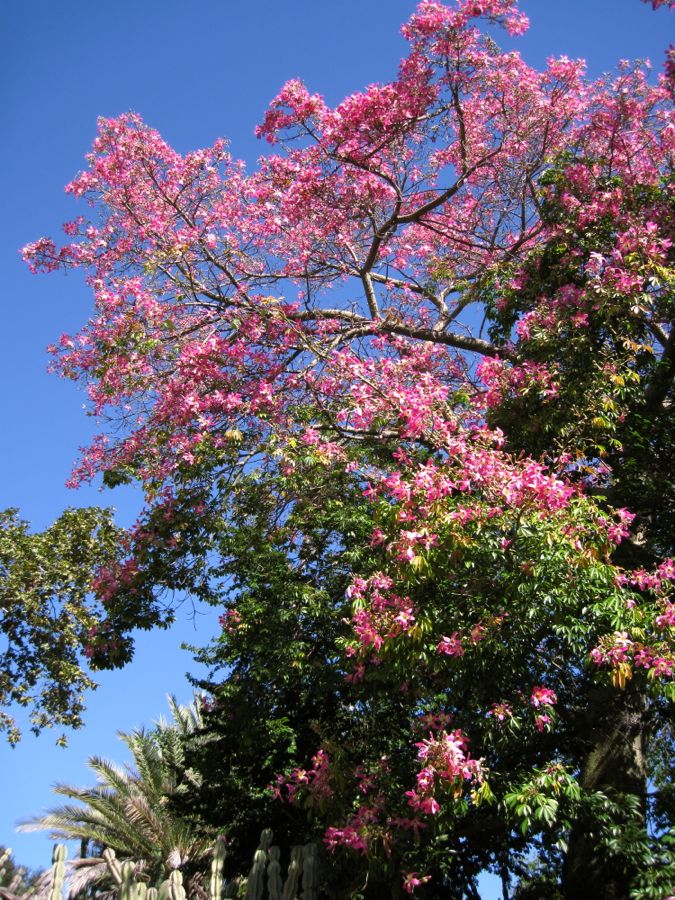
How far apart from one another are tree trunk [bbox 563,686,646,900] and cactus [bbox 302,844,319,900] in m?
2.19

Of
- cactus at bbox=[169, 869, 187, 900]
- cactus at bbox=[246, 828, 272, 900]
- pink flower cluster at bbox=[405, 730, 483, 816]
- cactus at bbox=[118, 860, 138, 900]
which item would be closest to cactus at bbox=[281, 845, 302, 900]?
cactus at bbox=[246, 828, 272, 900]

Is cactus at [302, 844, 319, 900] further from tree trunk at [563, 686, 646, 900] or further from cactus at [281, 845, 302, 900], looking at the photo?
tree trunk at [563, 686, 646, 900]

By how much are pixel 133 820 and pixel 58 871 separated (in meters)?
9.36

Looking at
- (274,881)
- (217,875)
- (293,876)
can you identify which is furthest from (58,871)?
(293,876)

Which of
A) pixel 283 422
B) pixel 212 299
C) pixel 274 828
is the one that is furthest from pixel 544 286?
pixel 274 828

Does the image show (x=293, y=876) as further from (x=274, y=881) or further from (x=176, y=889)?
(x=176, y=889)

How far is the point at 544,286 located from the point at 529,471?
382 cm

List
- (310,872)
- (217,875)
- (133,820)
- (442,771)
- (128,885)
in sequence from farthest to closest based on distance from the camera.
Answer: (133,820)
(310,872)
(217,875)
(128,885)
(442,771)

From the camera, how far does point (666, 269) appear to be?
26.4ft

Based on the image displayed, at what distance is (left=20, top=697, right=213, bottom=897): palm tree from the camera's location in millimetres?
13727

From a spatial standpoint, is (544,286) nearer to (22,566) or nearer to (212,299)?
(212,299)

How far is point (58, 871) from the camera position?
18.9ft

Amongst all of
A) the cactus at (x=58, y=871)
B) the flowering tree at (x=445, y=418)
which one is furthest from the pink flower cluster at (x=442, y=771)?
the cactus at (x=58, y=871)

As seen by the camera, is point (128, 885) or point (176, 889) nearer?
point (176, 889)
